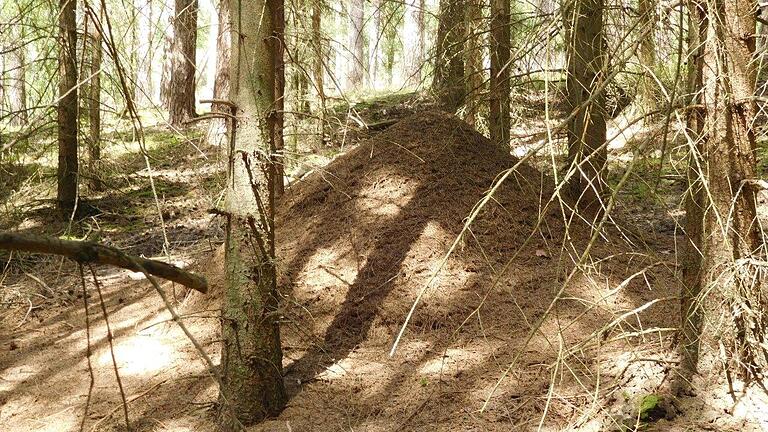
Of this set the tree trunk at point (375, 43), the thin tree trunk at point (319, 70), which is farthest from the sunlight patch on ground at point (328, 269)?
the tree trunk at point (375, 43)

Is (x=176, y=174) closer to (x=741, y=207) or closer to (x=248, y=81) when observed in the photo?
(x=248, y=81)

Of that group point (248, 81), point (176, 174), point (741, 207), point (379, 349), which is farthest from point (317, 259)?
point (176, 174)

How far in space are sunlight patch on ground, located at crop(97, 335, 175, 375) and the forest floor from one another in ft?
0.06

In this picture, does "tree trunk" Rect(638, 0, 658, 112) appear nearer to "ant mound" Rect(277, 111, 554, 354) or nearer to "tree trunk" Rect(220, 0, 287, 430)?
"ant mound" Rect(277, 111, 554, 354)

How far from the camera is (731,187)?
3.80 metres

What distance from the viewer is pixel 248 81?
15.2ft

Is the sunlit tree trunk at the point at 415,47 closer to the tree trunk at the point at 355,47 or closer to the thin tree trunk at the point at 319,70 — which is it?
the tree trunk at the point at 355,47

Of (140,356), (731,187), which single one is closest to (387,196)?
(140,356)

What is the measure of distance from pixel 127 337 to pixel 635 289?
13.8ft

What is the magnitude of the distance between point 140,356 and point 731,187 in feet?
14.7

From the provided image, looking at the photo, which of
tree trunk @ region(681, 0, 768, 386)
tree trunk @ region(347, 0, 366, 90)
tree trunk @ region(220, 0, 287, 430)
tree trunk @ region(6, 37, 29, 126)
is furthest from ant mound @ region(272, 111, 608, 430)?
tree trunk @ region(6, 37, 29, 126)

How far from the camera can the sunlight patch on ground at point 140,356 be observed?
5805 millimetres

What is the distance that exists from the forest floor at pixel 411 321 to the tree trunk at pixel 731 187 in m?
0.21

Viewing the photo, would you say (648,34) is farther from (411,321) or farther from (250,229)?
(411,321)
